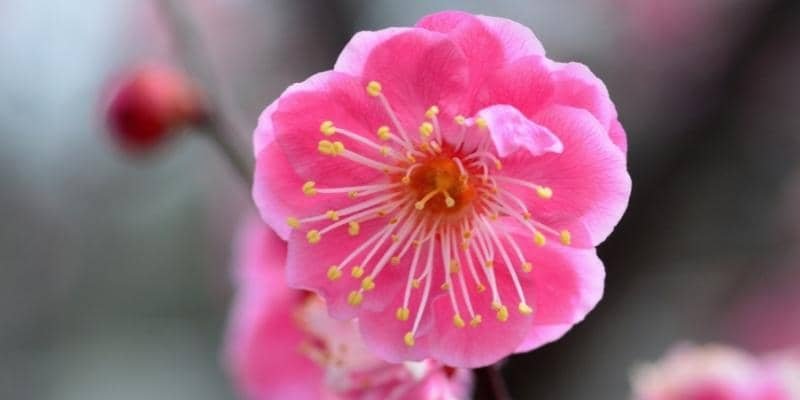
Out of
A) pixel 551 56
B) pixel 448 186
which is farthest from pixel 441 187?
pixel 551 56

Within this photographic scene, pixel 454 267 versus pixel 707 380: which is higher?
pixel 454 267

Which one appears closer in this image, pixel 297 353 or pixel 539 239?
pixel 539 239

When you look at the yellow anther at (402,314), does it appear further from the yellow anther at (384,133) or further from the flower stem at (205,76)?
the flower stem at (205,76)

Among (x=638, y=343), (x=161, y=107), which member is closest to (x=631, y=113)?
(x=638, y=343)

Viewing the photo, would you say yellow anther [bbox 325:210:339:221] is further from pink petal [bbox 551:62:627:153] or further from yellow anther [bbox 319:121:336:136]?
pink petal [bbox 551:62:627:153]

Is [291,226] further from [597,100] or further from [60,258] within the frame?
[60,258]

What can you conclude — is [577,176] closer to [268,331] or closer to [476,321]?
[476,321]

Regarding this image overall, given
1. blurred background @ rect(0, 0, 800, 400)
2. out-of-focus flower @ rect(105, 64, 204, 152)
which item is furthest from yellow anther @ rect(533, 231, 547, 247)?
blurred background @ rect(0, 0, 800, 400)
